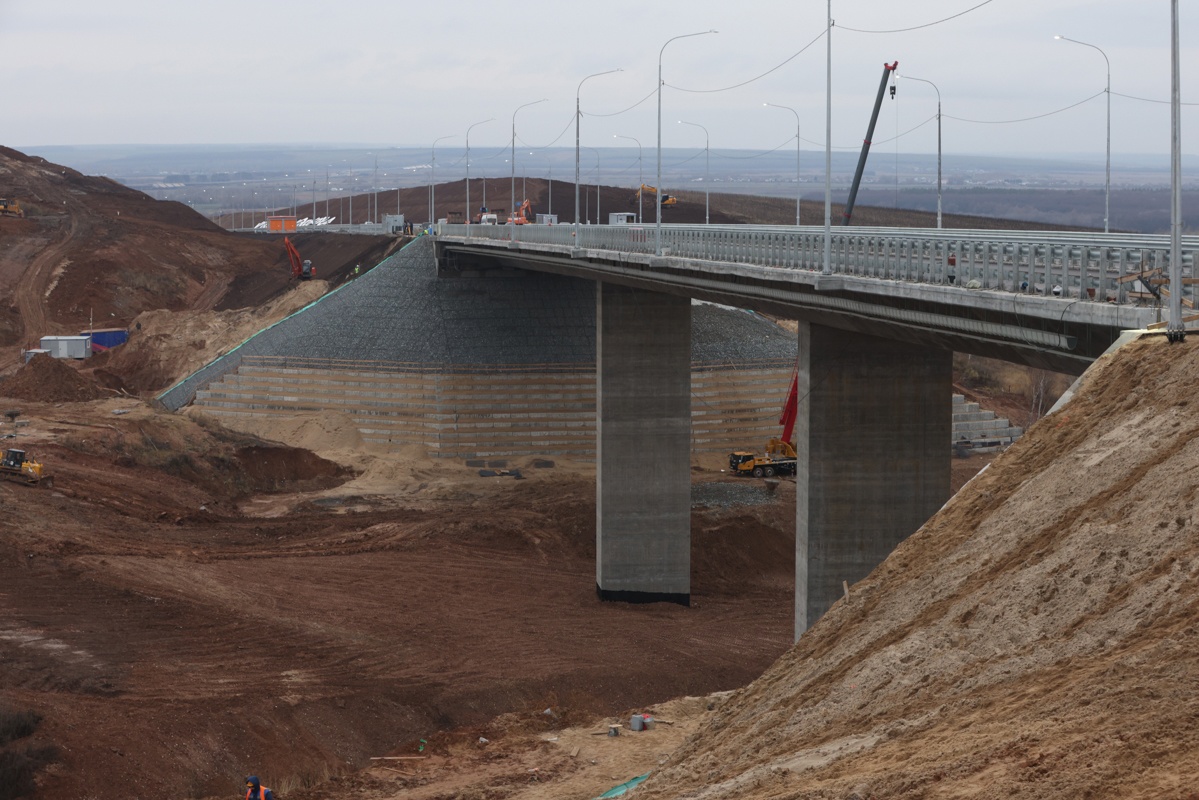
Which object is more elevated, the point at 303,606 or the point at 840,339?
the point at 840,339

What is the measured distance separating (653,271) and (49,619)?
19.0 meters

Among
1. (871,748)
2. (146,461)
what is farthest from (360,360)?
A: (871,748)

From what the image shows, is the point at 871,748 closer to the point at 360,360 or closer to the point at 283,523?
the point at 283,523

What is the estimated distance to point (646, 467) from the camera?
47656 mm

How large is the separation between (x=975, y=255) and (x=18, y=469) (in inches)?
1492

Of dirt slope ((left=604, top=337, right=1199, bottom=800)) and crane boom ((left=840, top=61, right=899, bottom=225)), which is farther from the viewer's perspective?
crane boom ((left=840, top=61, right=899, bottom=225))

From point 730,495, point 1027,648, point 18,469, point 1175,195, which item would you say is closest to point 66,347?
point 18,469

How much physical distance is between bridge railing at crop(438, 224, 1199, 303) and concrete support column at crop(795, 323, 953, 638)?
2.64 metres

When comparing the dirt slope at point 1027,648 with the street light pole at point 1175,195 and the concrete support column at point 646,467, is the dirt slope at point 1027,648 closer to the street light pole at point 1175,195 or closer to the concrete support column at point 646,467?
the street light pole at point 1175,195

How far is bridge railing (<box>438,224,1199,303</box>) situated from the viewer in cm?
1906

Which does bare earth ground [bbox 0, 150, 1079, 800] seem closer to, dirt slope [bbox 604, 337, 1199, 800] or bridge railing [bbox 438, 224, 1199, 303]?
dirt slope [bbox 604, 337, 1199, 800]

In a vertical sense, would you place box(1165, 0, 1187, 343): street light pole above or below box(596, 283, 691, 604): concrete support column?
above

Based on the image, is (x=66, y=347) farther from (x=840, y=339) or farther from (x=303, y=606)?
(x=840, y=339)

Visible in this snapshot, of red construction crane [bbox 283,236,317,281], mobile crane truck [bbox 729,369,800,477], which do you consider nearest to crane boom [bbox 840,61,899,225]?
mobile crane truck [bbox 729,369,800,477]
